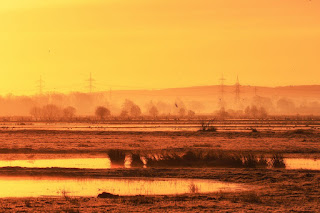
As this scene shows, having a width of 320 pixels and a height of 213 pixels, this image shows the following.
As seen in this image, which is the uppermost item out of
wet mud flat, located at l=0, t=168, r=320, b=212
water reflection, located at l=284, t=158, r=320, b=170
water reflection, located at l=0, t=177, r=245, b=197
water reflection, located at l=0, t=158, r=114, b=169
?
water reflection, located at l=0, t=158, r=114, b=169

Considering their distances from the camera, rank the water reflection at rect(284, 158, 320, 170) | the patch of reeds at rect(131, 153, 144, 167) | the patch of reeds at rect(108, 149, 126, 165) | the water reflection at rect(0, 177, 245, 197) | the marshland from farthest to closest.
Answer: the patch of reeds at rect(108, 149, 126, 165), the patch of reeds at rect(131, 153, 144, 167), the water reflection at rect(284, 158, 320, 170), the water reflection at rect(0, 177, 245, 197), the marshland

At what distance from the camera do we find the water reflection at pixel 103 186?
75.9 ft

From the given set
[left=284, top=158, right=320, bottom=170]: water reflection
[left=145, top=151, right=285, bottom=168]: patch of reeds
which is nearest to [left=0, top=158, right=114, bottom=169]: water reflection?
[left=145, top=151, right=285, bottom=168]: patch of reeds

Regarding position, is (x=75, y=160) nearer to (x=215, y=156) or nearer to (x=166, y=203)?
(x=215, y=156)

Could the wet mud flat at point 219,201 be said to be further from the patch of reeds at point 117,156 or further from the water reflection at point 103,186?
the patch of reeds at point 117,156

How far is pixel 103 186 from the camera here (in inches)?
980

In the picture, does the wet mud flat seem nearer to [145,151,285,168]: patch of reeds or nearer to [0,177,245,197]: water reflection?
[0,177,245,197]: water reflection

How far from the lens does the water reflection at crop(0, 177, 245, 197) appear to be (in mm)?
23141

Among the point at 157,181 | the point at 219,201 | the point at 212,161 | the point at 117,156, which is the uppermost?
the point at 117,156

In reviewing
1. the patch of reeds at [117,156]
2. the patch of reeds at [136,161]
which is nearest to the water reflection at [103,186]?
the patch of reeds at [136,161]

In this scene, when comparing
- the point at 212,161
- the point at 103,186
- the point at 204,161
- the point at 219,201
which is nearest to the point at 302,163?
the point at 212,161

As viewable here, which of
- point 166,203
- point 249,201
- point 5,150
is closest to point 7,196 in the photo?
point 166,203

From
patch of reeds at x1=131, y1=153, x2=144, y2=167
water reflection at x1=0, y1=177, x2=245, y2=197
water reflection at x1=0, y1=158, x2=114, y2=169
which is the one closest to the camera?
water reflection at x1=0, y1=177, x2=245, y2=197

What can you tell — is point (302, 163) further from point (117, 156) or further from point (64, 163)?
point (64, 163)
